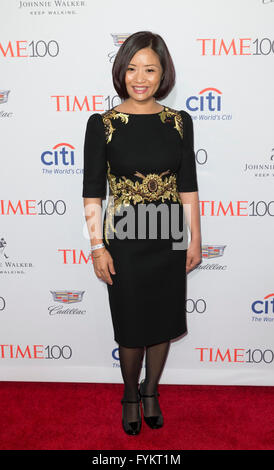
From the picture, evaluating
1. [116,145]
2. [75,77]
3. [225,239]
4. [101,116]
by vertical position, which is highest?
[75,77]

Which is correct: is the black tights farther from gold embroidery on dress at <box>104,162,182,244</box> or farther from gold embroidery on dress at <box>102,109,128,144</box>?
gold embroidery on dress at <box>102,109,128,144</box>

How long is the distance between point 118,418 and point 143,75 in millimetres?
1674

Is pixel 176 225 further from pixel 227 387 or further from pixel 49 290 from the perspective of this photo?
pixel 227 387

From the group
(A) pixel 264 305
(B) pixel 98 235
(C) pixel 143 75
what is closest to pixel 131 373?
(B) pixel 98 235

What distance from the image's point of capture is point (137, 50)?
1.89 metres

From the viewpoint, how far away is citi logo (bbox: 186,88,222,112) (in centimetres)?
222

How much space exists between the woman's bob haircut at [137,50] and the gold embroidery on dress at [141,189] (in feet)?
1.23

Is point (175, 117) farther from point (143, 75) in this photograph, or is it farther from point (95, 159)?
point (95, 159)

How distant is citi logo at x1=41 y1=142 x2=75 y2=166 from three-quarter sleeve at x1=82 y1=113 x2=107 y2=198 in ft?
1.17

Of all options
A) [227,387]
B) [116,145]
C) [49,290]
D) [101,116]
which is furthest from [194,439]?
[101,116]

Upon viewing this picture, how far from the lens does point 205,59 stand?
85.7 inches

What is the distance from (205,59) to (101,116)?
24.8 inches

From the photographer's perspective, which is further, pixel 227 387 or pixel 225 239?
pixel 227 387

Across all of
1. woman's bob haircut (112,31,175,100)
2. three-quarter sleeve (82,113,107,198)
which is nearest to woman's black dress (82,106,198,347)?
three-quarter sleeve (82,113,107,198)
